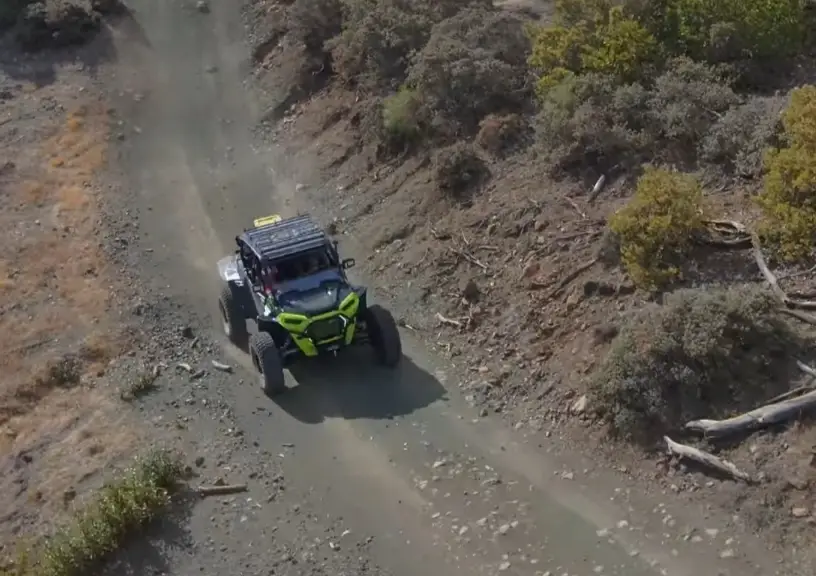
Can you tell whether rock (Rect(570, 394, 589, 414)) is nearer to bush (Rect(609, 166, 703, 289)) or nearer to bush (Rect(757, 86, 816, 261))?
bush (Rect(609, 166, 703, 289))

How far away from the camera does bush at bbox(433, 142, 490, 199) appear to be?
2150cm

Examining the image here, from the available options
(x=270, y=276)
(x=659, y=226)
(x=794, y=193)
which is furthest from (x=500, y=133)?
(x=794, y=193)

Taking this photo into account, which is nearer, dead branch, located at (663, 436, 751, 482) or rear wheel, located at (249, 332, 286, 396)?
dead branch, located at (663, 436, 751, 482)

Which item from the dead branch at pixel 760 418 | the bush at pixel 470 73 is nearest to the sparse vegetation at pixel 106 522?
the dead branch at pixel 760 418

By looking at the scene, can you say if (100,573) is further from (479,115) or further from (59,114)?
(59,114)

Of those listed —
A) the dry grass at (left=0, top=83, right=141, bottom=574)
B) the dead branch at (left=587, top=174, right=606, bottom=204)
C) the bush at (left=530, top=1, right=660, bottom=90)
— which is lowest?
the dry grass at (left=0, top=83, right=141, bottom=574)

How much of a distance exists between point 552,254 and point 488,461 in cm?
498

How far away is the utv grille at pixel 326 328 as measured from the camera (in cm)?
1675

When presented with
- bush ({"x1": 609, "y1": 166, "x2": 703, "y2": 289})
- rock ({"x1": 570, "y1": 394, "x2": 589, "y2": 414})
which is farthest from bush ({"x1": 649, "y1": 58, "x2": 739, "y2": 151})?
rock ({"x1": 570, "y1": 394, "x2": 589, "y2": 414})

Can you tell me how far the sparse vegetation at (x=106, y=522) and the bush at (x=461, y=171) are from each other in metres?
9.36

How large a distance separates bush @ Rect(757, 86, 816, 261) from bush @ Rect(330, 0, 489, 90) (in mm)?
11741

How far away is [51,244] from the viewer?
24125mm

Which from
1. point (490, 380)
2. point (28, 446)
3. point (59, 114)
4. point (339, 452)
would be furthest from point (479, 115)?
point (59, 114)

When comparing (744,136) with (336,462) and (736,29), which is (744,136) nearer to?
(736,29)
